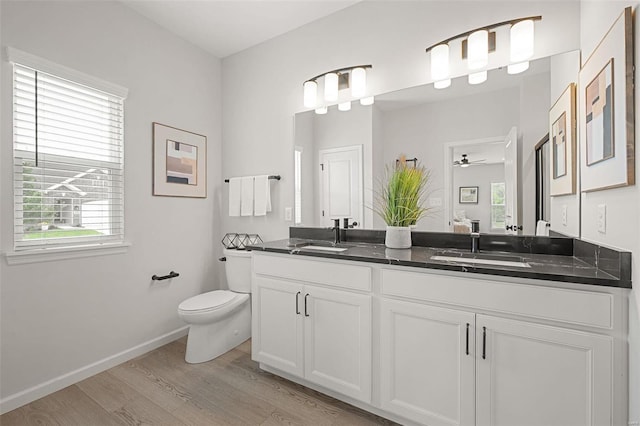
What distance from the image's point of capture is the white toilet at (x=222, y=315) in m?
2.21

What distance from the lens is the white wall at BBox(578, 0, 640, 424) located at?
3.28 feet

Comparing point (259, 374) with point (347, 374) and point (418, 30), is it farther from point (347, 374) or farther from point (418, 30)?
point (418, 30)

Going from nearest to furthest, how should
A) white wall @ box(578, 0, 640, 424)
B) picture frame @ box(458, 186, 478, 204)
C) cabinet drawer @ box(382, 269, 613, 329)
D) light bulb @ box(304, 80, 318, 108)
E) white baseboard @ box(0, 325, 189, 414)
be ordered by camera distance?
white wall @ box(578, 0, 640, 424) < cabinet drawer @ box(382, 269, 613, 329) < white baseboard @ box(0, 325, 189, 414) < picture frame @ box(458, 186, 478, 204) < light bulb @ box(304, 80, 318, 108)

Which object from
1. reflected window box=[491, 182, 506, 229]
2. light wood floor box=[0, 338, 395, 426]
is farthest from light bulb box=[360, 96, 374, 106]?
light wood floor box=[0, 338, 395, 426]

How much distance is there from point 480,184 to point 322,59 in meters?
1.56

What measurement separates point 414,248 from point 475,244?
357mm

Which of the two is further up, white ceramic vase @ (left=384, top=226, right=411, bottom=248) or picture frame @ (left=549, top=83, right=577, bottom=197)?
picture frame @ (left=549, top=83, right=577, bottom=197)

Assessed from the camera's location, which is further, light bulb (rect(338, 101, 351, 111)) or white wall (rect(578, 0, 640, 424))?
light bulb (rect(338, 101, 351, 111))

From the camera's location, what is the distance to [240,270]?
8.49 feet

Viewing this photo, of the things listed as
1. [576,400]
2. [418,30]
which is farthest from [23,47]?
[576,400]

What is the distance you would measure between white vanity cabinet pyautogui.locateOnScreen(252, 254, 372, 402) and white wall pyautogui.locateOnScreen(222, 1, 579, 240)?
2.67ft

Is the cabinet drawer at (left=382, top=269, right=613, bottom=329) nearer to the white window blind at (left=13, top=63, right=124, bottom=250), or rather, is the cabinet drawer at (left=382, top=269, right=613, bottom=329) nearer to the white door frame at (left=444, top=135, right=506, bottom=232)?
the white door frame at (left=444, top=135, right=506, bottom=232)

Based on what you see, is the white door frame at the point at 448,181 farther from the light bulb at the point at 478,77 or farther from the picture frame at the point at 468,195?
the light bulb at the point at 478,77

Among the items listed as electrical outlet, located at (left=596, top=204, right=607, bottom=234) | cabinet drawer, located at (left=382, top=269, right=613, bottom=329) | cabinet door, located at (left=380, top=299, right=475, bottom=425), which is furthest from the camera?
cabinet door, located at (left=380, top=299, right=475, bottom=425)
